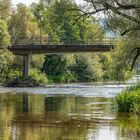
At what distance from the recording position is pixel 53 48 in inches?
3649

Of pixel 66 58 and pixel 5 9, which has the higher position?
pixel 5 9

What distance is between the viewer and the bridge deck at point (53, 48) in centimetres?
9088

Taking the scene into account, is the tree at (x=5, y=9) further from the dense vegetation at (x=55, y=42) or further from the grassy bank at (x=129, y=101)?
the grassy bank at (x=129, y=101)

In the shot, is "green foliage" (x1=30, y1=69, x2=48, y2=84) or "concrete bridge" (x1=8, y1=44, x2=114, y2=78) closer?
"concrete bridge" (x1=8, y1=44, x2=114, y2=78)

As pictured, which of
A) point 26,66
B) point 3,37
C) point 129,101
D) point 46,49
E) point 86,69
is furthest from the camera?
point 86,69

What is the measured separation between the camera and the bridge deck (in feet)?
298

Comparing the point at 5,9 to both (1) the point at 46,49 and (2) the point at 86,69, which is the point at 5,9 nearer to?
(1) the point at 46,49

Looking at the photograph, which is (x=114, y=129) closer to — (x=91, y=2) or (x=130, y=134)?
(x=130, y=134)

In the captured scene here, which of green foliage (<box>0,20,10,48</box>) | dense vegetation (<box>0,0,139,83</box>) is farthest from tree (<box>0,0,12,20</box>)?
green foliage (<box>0,20,10,48</box>)

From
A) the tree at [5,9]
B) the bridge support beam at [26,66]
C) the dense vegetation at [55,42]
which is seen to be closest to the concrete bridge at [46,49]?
the bridge support beam at [26,66]

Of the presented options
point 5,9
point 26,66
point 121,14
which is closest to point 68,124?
point 121,14

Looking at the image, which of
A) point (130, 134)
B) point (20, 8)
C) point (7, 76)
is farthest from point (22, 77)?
point (130, 134)

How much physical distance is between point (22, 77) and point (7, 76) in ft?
21.5

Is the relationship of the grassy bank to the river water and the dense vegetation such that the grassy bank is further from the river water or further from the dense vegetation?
the dense vegetation
